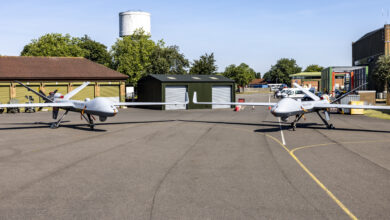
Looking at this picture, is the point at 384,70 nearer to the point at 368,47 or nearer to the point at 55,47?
the point at 368,47

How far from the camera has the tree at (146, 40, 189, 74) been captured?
8031 centimetres

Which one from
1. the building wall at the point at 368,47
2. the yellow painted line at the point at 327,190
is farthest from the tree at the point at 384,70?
the yellow painted line at the point at 327,190

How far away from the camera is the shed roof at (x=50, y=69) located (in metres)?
48.6

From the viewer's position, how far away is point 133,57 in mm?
87750

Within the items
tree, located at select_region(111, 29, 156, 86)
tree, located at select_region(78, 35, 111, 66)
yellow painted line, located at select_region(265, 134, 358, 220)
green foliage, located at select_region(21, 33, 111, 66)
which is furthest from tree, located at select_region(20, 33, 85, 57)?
yellow painted line, located at select_region(265, 134, 358, 220)

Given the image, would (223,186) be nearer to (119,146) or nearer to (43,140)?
(119,146)

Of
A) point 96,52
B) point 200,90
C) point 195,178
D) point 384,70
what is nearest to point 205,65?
point 200,90

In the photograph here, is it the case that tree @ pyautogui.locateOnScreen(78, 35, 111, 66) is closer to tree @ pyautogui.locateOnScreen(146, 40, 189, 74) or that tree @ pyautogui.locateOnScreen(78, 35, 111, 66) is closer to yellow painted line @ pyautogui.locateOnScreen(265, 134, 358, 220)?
tree @ pyautogui.locateOnScreen(146, 40, 189, 74)

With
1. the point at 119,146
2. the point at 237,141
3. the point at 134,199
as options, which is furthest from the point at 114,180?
the point at 237,141

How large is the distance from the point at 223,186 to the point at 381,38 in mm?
77558

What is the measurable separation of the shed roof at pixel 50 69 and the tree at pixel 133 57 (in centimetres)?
2705

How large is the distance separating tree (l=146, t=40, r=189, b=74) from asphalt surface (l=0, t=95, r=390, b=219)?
6115cm

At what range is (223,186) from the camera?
1013cm

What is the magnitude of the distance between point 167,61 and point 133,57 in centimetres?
954
